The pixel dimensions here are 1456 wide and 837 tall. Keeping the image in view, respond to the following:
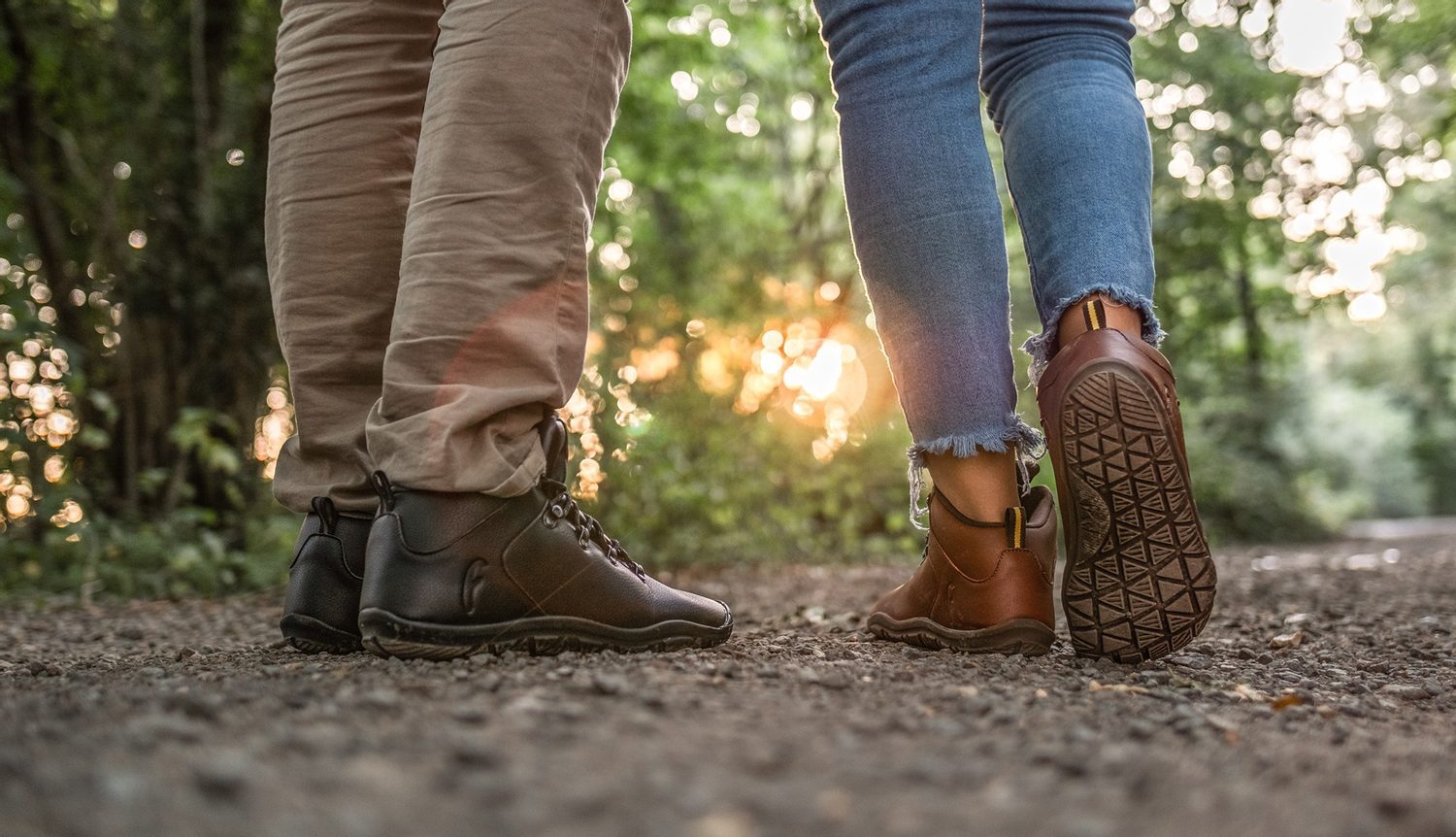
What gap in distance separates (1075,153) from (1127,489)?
56 centimetres

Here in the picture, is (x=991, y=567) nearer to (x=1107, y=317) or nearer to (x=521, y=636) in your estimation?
(x=1107, y=317)

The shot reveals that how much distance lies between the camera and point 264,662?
5.08ft

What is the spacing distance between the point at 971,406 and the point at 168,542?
323cm

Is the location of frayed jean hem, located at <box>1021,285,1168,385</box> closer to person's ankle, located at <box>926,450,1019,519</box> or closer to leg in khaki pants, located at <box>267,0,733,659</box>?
person's ankle, located at <box>926,450,1019,519</box>

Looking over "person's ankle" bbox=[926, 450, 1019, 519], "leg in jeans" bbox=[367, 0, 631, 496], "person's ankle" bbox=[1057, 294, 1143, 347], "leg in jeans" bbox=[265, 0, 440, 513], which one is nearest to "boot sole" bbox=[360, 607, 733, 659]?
"leg in jeans" bbox=[367, 0, 631, 496]

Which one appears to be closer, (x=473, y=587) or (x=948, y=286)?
(x=473, y=587)

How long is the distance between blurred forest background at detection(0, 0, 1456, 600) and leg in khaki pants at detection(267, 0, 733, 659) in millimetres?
171

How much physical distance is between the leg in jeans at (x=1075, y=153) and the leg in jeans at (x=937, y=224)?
0.38ft

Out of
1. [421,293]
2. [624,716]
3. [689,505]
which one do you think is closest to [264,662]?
[421,293]

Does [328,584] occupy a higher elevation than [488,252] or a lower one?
lower

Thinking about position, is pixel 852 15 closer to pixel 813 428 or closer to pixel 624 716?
pixel 624 716

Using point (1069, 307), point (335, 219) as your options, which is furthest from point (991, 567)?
point (335, 219)

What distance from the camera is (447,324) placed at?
1.38 m

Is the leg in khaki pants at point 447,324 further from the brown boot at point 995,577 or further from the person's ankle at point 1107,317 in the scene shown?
the person's ankle at point 1107,317
